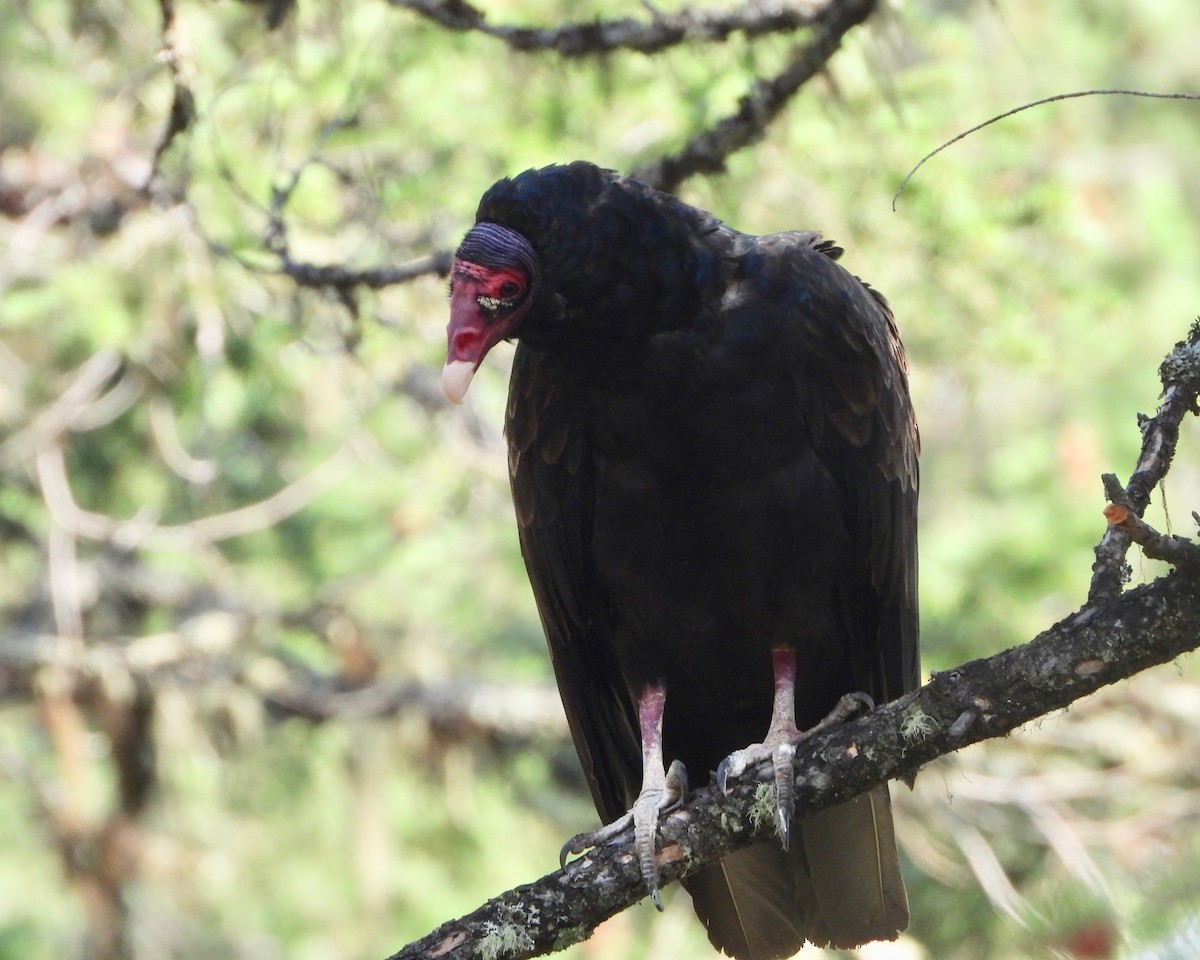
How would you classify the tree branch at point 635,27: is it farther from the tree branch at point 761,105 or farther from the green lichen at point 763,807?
the green lichen at point 763,807

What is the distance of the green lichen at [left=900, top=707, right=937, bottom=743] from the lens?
7.84 ft

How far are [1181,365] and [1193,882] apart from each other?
2.57ft

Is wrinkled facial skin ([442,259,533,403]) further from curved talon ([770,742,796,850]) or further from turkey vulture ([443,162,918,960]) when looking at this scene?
curved talon ([770,742,796,850])

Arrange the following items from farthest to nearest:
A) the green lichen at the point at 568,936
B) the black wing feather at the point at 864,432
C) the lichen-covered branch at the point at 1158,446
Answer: the black wing feather at the point at 864,432 < the green lichen at the point at 568,936 < the lichen-covered branch at the point at 1158,446

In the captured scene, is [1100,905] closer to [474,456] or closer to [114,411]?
[474,456]

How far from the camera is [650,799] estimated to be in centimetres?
290

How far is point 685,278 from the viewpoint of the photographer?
9.94 ft

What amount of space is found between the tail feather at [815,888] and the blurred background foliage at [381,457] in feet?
1.18

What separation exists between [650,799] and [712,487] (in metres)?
0.67

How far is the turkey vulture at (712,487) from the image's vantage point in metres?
2.91

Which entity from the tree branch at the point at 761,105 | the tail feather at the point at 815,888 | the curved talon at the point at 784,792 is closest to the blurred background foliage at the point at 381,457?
the tree branch at the point at 761,105

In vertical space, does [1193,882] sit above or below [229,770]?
below

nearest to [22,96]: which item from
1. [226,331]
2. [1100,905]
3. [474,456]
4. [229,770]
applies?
[226,331]

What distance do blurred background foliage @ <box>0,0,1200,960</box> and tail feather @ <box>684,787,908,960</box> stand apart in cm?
36
